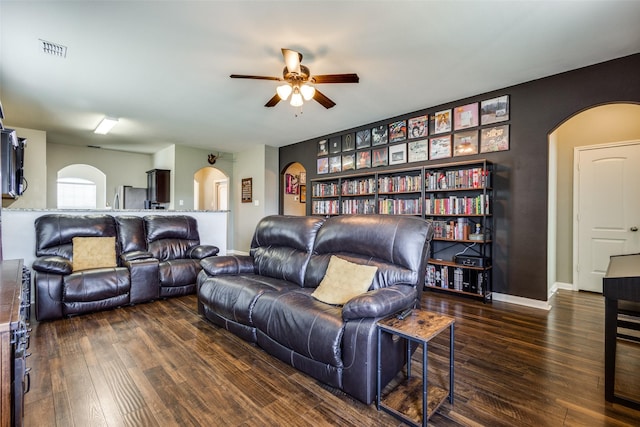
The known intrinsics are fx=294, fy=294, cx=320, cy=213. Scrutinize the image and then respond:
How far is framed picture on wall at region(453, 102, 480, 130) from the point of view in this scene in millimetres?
4008

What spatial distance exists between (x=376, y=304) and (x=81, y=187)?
Result: 29.1 feet

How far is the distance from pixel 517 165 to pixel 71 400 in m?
4.73

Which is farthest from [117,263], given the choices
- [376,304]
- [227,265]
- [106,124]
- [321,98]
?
[376,304]

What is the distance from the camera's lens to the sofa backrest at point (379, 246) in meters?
2.17

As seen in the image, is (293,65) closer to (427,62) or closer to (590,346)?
(427,62)

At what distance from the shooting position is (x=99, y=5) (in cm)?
223

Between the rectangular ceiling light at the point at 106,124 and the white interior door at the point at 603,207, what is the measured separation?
7.36 meters

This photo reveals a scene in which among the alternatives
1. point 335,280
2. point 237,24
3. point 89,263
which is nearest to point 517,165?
point 335,280

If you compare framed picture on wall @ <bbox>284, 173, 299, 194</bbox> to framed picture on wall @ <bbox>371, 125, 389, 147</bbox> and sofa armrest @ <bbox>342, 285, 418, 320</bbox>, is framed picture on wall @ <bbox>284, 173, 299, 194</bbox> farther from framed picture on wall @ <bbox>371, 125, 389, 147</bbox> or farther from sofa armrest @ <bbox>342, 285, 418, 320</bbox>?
sofa armrest @ <bbox>342, 285, 418, 320</bbox>

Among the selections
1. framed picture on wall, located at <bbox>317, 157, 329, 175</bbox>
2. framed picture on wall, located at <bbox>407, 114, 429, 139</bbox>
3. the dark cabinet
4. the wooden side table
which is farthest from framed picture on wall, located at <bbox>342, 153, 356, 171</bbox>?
the dark cabinet

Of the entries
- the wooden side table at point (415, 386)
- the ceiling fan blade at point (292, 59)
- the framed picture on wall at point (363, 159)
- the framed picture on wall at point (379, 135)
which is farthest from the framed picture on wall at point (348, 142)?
the wooden side table at point (415, 386)

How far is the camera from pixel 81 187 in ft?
24.9

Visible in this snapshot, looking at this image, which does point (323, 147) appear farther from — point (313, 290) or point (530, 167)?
point (313, 290)

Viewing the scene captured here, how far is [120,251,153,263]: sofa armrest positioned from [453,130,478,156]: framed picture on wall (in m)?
4.41
